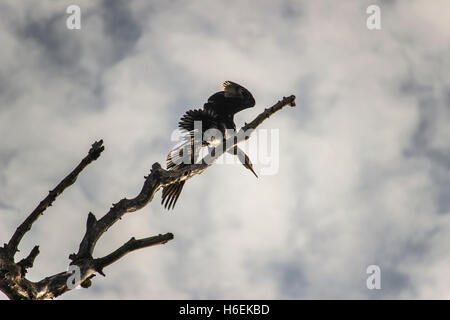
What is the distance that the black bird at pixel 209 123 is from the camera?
9.37 meters

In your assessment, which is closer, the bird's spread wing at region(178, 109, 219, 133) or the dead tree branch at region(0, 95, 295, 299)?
the dead tree branch at region(0, 95, 295, 299)

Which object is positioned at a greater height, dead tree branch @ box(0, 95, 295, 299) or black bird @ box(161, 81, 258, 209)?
black bird @ box(161, 81, 258, 209)

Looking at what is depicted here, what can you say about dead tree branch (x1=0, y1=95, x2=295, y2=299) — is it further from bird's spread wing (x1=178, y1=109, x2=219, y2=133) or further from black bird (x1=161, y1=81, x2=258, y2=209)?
bird's spread wing (x1=178, y1=109, x2=219, y2=133)

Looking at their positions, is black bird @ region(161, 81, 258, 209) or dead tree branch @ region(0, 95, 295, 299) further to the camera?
black bird @ region(161, 81, 258, 209)

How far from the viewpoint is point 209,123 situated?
33.3ft

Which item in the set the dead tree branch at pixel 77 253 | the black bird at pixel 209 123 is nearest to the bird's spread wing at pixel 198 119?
the black bird at pixel 209 123

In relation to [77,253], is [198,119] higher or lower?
higher

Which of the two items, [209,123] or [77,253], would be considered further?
[209,123]

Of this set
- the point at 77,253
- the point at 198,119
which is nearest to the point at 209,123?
the point at 198,119

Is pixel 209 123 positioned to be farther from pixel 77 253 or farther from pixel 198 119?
pixel 77 253

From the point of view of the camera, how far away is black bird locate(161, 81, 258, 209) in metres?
9.37

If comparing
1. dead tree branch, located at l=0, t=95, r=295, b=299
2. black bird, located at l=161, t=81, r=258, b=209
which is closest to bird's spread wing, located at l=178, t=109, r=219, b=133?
black bird, located at l=161, t=81, r=258, b=209
